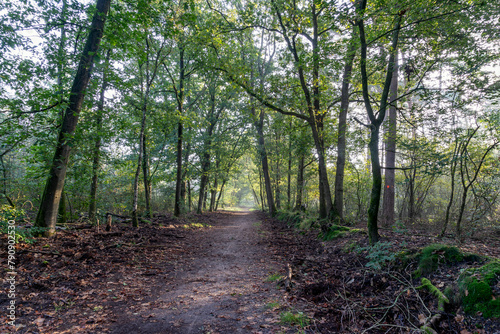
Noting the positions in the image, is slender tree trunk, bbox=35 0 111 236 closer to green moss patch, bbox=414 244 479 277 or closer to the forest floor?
the forest floor

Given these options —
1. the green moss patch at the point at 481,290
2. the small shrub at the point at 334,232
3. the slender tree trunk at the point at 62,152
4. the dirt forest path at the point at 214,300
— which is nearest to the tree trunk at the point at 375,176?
the small shrub at the point at 334,232

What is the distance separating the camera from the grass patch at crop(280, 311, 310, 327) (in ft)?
10.8

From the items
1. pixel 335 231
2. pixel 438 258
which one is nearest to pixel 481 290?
pixel 438 258

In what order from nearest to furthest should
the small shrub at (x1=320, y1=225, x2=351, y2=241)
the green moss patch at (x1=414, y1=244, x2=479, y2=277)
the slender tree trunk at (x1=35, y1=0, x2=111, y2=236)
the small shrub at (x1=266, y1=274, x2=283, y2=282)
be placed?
the green moss patch at (x1=414, y1=244, x2=479, y2=277), the small shrub at (x1=266, y1=274, x2=283, y2=282), the slender tree trunk at (x1=35, y1=0, x2=111, y2=236), the small shrub at (x1=320, y1=225, x2=351, y2=241)

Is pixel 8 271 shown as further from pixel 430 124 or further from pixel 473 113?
pixel 473 113

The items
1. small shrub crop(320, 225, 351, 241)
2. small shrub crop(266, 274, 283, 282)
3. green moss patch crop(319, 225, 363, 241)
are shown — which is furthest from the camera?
small shrub crop(320, 225, 351, 241)

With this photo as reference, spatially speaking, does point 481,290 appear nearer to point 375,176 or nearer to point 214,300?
point 375,176

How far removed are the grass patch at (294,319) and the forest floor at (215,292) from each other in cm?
2

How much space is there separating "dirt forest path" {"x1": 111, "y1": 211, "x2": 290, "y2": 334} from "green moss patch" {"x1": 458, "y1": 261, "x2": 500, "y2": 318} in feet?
8.01

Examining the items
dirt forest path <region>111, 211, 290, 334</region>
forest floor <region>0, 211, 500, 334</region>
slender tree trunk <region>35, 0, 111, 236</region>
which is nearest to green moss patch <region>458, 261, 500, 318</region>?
forest floor <region>0, 211, 500, 334</region>

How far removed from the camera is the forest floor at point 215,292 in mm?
3131

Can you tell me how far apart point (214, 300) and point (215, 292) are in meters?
A: 0.39

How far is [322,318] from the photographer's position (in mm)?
3393

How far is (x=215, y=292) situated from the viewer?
14.9ft
